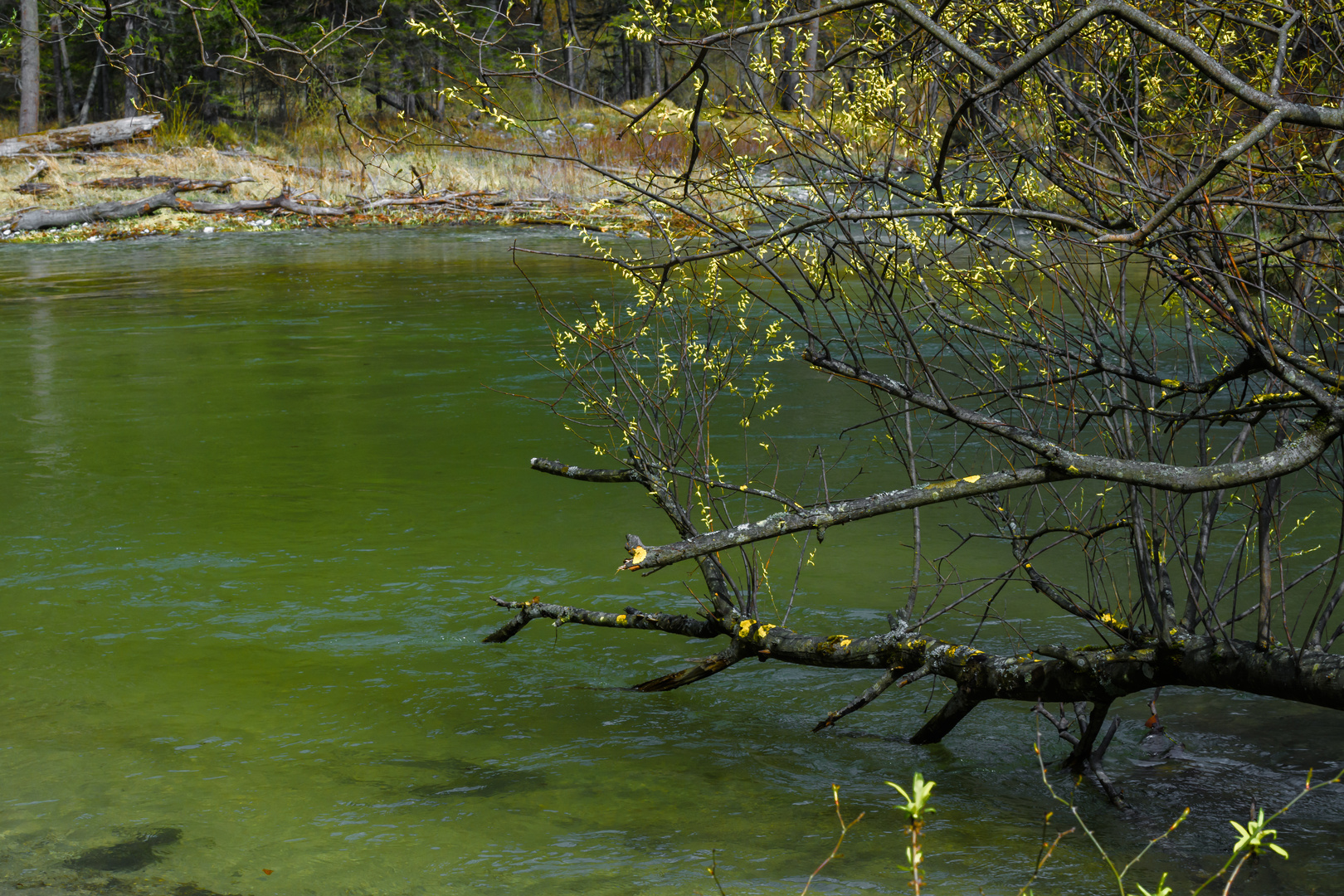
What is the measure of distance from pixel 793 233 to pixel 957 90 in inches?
50.4

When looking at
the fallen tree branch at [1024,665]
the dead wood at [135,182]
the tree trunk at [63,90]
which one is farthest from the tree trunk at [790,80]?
the tree trunk at [63,90]

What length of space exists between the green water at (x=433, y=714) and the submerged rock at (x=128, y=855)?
0.15 ft

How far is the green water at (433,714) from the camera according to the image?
4227 mm

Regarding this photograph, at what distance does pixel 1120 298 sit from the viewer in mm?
4516

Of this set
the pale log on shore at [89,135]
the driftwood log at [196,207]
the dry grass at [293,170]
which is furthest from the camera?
the pale log on shore at [89,135]

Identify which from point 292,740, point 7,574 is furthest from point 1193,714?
point 7,574

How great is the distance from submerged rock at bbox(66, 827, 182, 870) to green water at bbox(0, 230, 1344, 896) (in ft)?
0.15

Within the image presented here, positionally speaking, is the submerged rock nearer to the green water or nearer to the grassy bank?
the green water

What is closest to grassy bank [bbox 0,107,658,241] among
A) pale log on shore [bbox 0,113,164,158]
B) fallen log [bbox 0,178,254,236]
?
fallen log [bbox 0,178,254,236]

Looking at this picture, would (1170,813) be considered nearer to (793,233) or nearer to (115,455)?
(793,233)

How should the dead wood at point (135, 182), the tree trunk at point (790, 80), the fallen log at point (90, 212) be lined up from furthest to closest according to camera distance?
the dead wood at point (135, 182), the fallen log at point (90, 212), the tree trunk at point (790, 80)

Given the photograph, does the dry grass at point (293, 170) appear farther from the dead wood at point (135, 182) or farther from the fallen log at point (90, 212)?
the fallen log at point (90, 212)

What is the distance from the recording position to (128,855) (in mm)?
4234

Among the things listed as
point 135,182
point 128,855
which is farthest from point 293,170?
point 128,855
